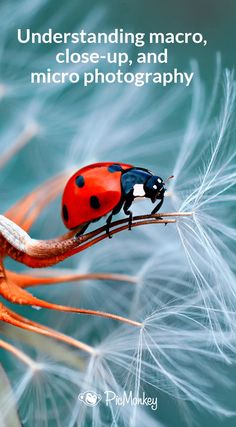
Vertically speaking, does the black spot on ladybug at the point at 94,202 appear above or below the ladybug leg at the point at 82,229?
above

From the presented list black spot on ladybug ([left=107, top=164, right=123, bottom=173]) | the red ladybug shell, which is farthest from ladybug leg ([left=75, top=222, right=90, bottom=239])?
black spot on ladybug ([left=107, top=164, right=123, bottom=173])

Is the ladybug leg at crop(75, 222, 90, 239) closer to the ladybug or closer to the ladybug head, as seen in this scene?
the ladybug

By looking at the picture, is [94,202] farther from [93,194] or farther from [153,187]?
[153,187]

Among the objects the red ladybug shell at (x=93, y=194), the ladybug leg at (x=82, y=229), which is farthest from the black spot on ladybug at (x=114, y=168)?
the ladybug leg at (x=82, y=229)

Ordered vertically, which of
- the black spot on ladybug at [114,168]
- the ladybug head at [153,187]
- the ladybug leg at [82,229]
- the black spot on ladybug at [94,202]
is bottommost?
the ladybug leg at [82,229]

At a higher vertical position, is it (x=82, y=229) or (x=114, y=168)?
(x=114, y=168)

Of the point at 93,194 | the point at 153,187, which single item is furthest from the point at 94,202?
the point at 153,187

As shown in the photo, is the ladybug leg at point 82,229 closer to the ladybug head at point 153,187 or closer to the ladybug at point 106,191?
the ladybug at point 106,191
